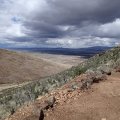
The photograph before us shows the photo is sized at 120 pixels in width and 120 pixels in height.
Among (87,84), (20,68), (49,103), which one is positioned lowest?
(20,68)

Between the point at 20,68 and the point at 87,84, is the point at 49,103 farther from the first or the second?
the point at 20,68

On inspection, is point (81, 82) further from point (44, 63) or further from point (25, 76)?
point (44, 63)

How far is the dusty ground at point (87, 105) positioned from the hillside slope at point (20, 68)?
404 feet

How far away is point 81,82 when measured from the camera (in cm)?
2119

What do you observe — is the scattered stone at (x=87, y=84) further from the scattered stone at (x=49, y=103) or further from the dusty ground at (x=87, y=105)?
the scattered stone at (x=49, y=103)

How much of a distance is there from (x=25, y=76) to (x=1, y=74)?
47.5ft

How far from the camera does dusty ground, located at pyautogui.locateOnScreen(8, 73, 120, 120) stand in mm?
16188

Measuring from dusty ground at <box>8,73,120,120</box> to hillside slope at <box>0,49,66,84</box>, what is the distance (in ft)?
404

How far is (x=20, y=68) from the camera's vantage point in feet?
537

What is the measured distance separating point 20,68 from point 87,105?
147860 millimetres

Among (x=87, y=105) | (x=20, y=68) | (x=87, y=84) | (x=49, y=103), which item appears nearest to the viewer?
(x=87, y=105)

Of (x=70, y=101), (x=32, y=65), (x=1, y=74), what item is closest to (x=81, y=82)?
(x=70, y=101)

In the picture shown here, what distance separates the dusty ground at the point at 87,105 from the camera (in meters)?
16.2

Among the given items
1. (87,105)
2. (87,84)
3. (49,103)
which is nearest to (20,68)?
(87,84)
